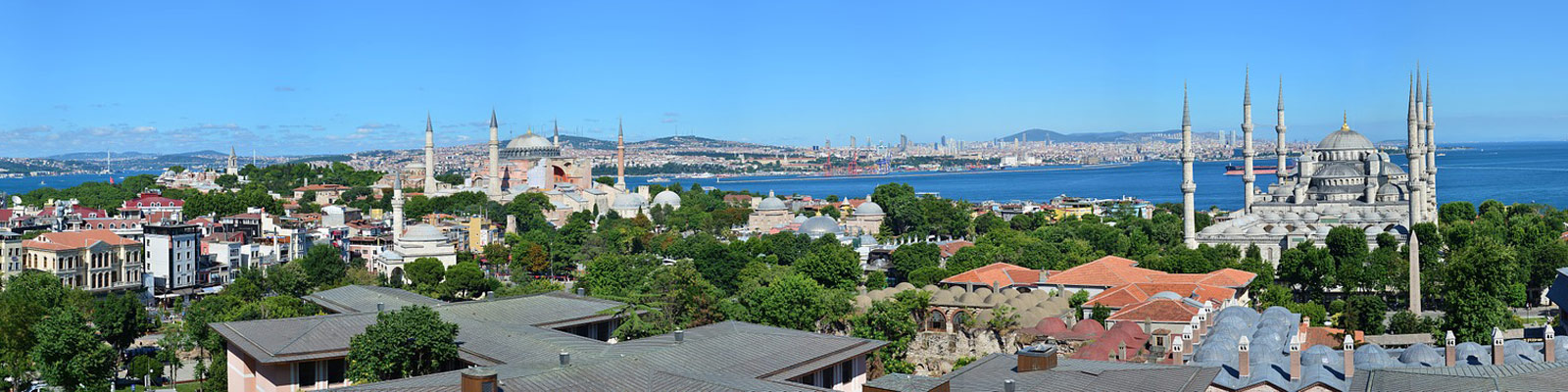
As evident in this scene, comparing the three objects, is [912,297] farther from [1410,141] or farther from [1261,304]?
[1410,141]

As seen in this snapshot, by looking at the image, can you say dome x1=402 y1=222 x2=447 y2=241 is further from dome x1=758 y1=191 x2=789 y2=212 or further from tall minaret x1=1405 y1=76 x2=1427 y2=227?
tall minaret x1=1405 y1=76 x2=1427 y2=227

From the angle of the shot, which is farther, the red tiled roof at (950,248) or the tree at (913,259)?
the red tiled roof at (950,248)

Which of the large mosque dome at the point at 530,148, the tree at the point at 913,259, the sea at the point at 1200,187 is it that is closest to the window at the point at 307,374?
the tree at the point at 913,259

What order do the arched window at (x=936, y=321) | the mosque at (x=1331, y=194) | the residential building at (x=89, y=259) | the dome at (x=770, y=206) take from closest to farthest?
1. the arched window at (x=936, y=321)
2. the residential building at (x=89, y=259)
3. the mosque at (x=1331, y=194)
4. the dome at (x=770, y=206)

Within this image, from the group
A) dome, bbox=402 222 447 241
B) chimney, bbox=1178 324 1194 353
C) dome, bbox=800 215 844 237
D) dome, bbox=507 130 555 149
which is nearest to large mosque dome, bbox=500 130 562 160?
dome, bbox=507 130 555 149

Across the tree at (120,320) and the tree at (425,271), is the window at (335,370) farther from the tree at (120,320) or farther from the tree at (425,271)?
the tree at (425,271)

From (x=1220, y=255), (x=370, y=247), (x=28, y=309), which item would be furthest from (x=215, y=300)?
(x=1220, y=255)
